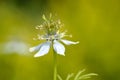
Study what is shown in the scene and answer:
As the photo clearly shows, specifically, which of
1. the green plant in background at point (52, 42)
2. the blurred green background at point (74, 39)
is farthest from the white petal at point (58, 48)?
the blurred green background at point (74, 39)

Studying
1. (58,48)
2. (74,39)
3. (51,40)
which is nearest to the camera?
(58,48)

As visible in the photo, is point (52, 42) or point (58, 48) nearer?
point (58, 48)

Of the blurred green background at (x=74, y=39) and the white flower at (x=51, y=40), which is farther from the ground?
the white flower at (x=51, y=40)

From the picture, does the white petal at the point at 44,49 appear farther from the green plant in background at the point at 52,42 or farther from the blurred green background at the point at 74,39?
the blurred green background at the point at 74,39

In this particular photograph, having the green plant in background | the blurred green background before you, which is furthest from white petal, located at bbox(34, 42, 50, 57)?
the blurred green background

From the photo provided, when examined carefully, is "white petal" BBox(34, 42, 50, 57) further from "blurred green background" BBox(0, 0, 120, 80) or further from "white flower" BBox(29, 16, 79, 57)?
"blurred green background" BBox(0, 0, 120, 80)

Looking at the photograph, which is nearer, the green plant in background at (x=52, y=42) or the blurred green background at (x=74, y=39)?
the green plant in background at (x=52, y=42)

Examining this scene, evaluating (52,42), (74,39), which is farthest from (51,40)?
(74,39)

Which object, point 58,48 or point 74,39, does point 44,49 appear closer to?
point 58,48

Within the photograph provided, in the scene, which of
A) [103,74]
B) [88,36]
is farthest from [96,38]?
[103,74]
